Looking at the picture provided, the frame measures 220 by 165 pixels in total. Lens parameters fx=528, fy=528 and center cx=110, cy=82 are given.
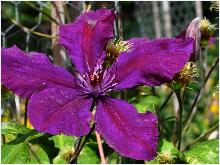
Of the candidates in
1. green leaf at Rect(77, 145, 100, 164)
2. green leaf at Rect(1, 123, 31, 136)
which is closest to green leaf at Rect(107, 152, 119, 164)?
green leaf at Rect(77, 145, 100, 164)

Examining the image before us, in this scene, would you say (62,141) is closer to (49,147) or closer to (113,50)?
(49,147)

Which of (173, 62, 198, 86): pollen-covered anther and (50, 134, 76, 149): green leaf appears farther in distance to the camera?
(50, 134, 76, 149): green leaf

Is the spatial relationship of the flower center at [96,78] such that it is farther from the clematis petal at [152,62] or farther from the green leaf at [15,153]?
the green leaf at [15,153]

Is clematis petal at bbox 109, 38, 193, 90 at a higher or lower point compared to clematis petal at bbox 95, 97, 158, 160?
higher

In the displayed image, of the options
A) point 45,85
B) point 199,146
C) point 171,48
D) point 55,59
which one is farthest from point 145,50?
point 55,59

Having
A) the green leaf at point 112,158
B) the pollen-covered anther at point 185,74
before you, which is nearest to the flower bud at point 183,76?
the pollen-covered anther at point 185,74

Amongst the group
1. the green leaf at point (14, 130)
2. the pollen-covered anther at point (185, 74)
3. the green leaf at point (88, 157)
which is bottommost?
the green leaf at point (88, 157)

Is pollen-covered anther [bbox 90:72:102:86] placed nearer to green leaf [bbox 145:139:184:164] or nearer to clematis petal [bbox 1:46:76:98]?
clematis petal [bbox 1:46:76:98]
